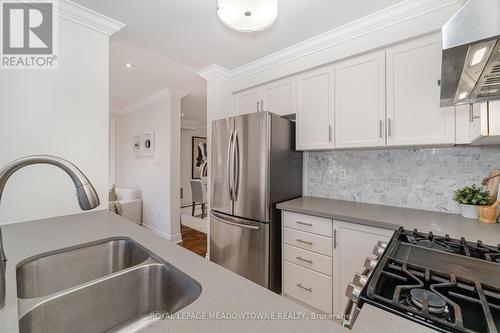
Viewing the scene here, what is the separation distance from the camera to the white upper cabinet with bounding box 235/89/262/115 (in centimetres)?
252

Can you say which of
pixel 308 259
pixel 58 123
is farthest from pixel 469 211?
pixel 58 123

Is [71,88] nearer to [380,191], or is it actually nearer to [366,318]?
[366,318]

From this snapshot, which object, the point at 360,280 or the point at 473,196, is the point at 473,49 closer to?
the point at 360,280

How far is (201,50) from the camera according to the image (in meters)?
2.24

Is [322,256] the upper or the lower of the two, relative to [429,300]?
lower

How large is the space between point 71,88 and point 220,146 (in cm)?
124

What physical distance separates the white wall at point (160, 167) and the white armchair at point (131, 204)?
109 mm

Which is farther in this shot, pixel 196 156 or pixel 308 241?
pixel 196 156

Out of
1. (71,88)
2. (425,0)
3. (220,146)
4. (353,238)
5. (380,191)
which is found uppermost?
(425,0)

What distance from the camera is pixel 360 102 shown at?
1.81 m

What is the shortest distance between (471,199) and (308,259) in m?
1.19

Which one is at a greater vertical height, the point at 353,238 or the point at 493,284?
the point at 493,284

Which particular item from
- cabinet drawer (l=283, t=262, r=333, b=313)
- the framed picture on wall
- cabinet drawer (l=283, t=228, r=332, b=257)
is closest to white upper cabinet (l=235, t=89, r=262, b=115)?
cabinet drawer (l=283, t=228, r=332, b=257)

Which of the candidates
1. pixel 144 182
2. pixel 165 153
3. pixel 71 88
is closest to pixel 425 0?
pixel 71 88
